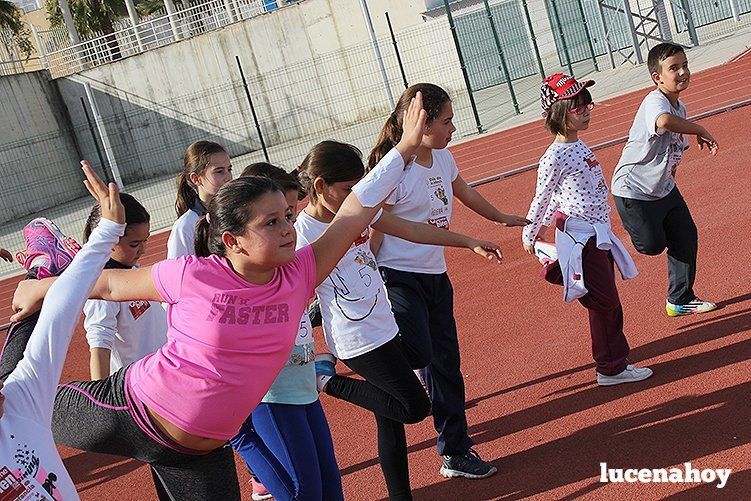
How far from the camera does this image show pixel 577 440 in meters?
4.59

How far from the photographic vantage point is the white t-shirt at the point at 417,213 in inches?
173

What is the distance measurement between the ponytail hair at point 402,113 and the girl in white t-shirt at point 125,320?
1.20 metres

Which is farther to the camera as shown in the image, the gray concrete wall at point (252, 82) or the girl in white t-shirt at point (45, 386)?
the gray concrete wall at point (252, 82)

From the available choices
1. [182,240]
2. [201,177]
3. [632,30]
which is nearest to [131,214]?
[182,240]

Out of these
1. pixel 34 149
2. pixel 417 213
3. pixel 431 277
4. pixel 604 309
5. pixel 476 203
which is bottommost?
pixel 604 309

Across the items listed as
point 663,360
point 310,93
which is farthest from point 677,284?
point 310,93

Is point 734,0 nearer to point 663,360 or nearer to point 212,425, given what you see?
point 663,360

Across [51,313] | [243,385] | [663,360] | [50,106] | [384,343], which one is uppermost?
[50,106]

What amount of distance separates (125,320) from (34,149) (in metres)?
25.3

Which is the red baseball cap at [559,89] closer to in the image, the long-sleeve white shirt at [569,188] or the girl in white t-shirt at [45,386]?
the long-sleeve white shirt at [569,188]

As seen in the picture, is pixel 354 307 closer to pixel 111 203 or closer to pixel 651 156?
pixel 111 203

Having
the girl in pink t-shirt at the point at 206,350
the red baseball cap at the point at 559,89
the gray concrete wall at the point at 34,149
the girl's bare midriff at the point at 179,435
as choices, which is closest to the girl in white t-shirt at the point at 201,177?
the girl in pink t-shirt at the point at 206,350

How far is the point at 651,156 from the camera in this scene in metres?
5.78

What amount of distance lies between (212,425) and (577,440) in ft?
7.60
